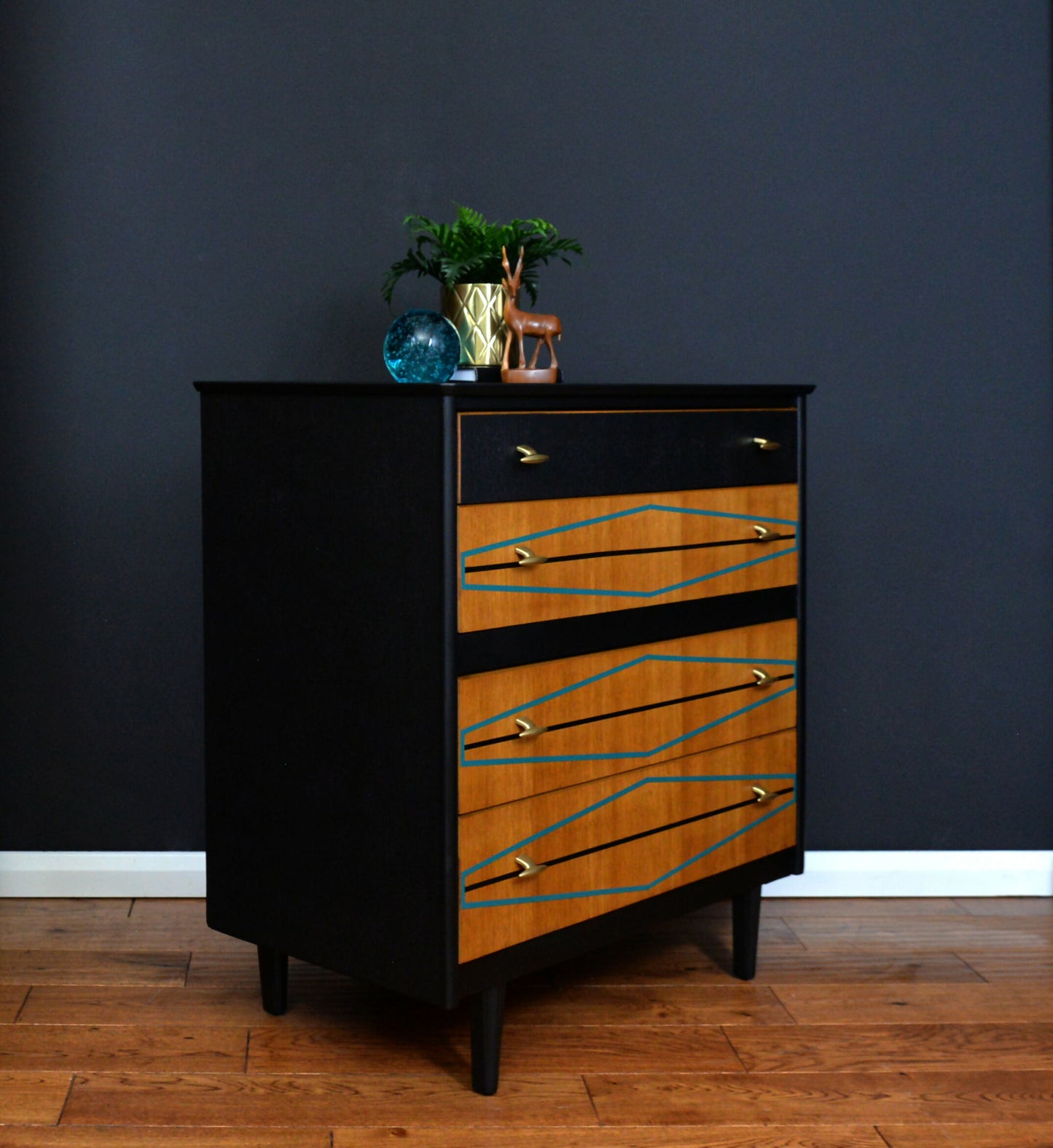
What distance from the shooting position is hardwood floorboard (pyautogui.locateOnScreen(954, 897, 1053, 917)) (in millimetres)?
2617

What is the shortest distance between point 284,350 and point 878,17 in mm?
1281

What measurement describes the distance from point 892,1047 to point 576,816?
62 centimetres

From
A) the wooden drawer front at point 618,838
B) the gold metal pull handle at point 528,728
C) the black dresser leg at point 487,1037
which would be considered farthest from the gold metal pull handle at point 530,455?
the black dresser leg at point 487,1037

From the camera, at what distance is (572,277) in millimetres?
2559

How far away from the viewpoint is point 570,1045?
202 centimetres

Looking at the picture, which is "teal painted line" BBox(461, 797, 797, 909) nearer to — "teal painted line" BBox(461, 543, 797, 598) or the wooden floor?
the wooden floor

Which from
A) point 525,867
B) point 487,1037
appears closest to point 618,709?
point 525,867

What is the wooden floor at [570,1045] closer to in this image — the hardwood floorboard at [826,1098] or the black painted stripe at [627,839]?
the hardwood floorboard at [826,1098]

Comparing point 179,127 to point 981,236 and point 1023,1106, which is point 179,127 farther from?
point 1023,1106

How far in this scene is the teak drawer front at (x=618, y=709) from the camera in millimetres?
1784

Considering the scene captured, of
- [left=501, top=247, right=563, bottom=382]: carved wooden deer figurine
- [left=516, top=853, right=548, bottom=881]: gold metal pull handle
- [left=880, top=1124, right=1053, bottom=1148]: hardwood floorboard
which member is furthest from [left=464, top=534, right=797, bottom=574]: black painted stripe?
Answer: [left=880, top=1124, right=1053, bottom=1148]: hardwood floorboard

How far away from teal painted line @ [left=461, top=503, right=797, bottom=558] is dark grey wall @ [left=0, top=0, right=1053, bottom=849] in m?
0.56

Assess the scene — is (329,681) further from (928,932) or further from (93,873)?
(928,932)

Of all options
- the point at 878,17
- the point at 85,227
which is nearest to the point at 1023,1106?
the point at 878,17
